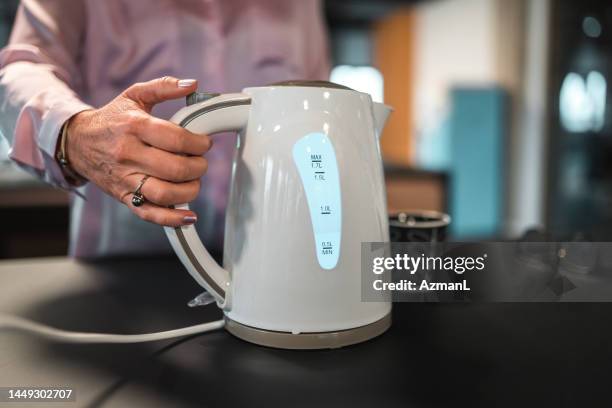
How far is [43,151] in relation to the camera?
0.58 metres

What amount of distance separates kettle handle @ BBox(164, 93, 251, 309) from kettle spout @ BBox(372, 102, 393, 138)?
136 millimetres

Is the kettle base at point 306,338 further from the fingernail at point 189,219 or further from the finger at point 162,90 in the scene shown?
the finger at point 162,90

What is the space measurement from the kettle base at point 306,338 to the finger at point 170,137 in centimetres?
18

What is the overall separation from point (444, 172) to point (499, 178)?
2.33 m

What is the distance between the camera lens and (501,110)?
12.5ft

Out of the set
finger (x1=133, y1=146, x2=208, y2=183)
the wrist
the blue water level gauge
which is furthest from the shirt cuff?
the blue water level gauge

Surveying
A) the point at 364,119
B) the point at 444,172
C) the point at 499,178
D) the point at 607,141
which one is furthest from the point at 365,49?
the point at 364,119

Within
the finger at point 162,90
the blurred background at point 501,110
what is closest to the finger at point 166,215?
the finger at point 162,90

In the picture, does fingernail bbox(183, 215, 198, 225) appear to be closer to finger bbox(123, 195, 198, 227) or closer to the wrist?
finger bbox(123, 195, 198, 227)

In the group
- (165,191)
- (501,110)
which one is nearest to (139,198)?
(165,191)

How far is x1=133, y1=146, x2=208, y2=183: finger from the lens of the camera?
414 mm

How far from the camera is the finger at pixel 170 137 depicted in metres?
0.41

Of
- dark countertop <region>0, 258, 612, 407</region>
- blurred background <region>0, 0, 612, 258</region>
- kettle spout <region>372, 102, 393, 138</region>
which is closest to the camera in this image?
dark countertop <region>0, 258, 612, 407</region>

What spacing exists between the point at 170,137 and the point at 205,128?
0.04 meters
